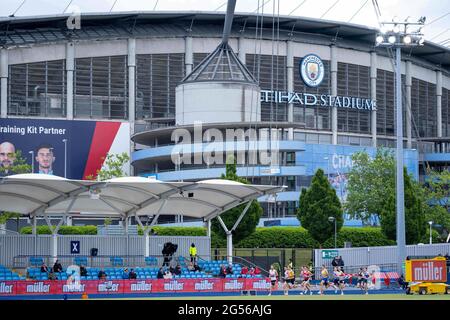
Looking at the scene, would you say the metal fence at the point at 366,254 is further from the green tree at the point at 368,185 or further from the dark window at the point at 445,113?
the dark window at the point at 445,113

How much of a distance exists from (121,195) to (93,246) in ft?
16.7

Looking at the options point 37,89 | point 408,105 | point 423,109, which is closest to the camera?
point 37,89

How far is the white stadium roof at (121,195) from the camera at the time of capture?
139 feet

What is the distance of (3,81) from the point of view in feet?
343

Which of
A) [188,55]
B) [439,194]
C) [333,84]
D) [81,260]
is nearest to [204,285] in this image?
[81,260]

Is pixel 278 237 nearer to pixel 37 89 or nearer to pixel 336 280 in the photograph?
pixel 336 280

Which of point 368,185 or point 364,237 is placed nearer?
point 364,237

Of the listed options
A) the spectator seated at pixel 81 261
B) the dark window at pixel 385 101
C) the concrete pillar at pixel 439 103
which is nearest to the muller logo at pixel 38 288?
the spectator seated at pixel 81 261

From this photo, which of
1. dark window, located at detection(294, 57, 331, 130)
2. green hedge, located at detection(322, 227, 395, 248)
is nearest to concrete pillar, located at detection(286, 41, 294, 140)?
dark window, located at detection(294, 57, 331, 130)

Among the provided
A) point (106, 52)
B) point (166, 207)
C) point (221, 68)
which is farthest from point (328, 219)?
point (106, 52)

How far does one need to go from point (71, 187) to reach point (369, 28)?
82.4 metres

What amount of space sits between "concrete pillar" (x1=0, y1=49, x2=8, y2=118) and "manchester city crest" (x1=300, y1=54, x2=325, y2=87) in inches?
1486
